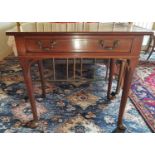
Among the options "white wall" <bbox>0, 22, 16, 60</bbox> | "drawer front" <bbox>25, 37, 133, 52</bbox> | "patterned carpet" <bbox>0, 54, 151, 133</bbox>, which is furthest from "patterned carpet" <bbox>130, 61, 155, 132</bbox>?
"white wall" <bbox>0, 22, 16, 60</bbox>

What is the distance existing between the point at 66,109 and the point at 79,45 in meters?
0.75

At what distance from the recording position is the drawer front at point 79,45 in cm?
104

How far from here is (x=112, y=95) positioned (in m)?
1.82

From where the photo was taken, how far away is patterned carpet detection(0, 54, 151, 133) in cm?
140

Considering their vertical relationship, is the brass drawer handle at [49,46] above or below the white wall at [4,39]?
above

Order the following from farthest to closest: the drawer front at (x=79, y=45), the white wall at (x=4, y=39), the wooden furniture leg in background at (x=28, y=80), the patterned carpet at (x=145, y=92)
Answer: the white wall at (x=4, y=39) → the patterned carpet at (x=145, y=92) → the wooden furniture leg in background at (x=28, y=80) → the drawer front at (x=79, y=45)

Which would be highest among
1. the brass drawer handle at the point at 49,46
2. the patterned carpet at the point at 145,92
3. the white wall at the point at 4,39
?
the brass drawer handle at the point at 49,46

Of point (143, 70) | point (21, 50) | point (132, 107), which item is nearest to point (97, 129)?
point (132, 107)

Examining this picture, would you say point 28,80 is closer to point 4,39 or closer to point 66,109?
point 66,109

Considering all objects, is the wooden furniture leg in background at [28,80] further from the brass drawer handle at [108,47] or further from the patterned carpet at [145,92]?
the patterned carpet at [145,92]

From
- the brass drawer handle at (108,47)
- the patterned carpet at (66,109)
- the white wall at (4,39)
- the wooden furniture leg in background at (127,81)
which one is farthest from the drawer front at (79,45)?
the white wall at (4,39)

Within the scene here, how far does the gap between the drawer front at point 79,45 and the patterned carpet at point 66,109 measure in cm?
65

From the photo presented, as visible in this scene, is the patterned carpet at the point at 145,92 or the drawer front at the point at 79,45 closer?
the drawer front at the point at 79,45

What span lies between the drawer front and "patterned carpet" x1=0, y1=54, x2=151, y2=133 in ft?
2.14
